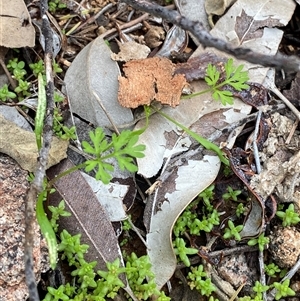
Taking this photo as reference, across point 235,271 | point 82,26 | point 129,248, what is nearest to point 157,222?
point 129,248

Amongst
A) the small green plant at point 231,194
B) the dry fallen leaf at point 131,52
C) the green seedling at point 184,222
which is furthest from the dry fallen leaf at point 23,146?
the small green plant at point 231,194

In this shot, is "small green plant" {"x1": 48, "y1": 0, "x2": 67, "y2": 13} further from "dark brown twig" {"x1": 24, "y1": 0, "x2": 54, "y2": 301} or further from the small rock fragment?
the small rock fragment

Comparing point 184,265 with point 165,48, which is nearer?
point 184,265

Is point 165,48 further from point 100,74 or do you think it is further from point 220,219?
point 220,219

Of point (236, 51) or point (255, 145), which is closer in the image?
point (236, 51)

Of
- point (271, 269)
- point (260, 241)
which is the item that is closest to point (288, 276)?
point (271, 269)

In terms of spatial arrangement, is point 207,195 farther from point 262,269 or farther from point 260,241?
point 262,269

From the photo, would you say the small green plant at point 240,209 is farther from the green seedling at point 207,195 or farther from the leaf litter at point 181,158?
the green seedling at point 207,195
